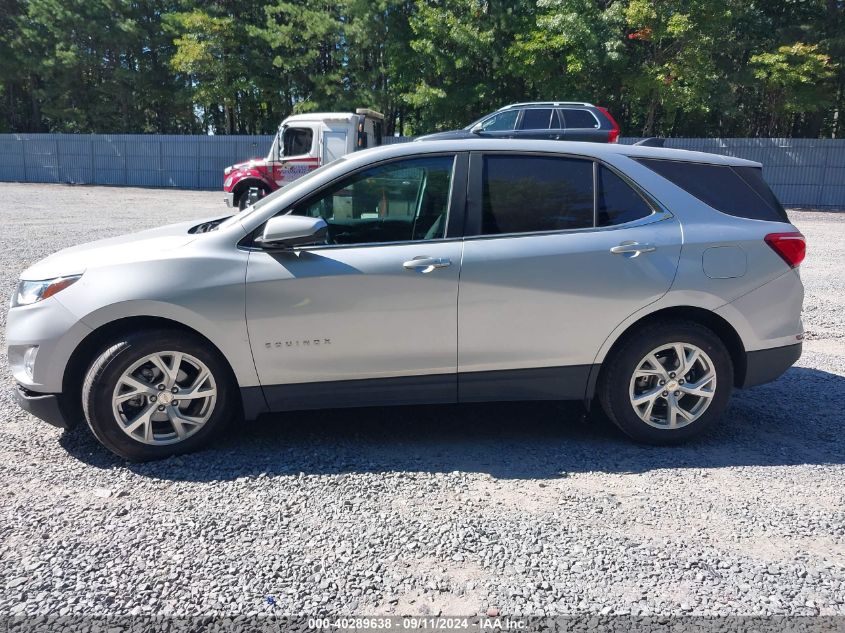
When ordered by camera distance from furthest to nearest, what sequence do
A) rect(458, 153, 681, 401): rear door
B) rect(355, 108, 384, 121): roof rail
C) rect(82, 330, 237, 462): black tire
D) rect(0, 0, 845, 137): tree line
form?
1. rect(0, 0, 845, 137): tree line
2. rect(355, 108, 384, 121): roof rail
3. rect(458, 153, 681, 401): rear door
4. rect(82, 330, 237, 462): black tire

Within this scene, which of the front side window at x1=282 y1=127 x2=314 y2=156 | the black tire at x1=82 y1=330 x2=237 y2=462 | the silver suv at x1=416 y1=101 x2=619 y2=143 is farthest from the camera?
the front side window at x1=282 y1=127 x2=314 y2=156

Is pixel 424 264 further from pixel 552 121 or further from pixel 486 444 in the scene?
pixel 552 121

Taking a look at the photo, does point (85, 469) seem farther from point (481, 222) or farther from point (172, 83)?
point (172, 83)

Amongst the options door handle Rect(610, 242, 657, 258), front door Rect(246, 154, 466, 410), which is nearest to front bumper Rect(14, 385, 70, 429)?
front door Rect(246, 154, 466, 410)

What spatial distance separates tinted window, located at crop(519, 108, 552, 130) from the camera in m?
15.6

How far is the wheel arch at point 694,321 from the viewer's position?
3.88 metres

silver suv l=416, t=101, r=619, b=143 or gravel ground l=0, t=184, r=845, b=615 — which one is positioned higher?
silver suv l=416, t=101, r=619, b=143

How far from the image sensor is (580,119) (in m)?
15.5

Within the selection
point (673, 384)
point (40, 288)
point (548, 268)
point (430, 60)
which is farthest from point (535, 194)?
point (430, 60)

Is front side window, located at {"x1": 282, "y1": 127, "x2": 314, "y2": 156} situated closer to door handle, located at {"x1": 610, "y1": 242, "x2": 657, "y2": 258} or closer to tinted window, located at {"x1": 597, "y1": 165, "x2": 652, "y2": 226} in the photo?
tinted window, located at {"x1": 597, "y1": 165, "x2": 652, "y2": 226}

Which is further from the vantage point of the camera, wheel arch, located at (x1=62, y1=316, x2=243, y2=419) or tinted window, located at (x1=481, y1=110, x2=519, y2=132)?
tinted window, located at (x1=481, y1=110, x2=519, y2=132)

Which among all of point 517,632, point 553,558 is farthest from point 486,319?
point 517,632

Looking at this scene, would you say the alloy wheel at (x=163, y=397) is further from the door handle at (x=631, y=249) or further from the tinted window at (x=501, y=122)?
the tinted window at (x=501, y=122)

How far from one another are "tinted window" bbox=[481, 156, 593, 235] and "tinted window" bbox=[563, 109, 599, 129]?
1228 cm
